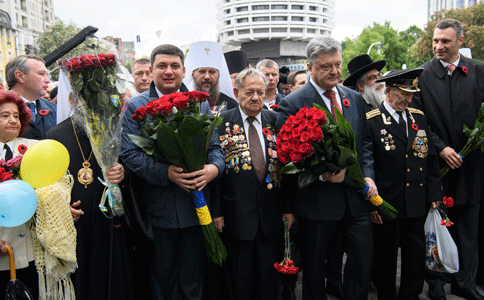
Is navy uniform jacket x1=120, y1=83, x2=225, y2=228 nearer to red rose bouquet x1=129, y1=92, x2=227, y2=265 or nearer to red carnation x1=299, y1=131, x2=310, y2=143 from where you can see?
red rose bouquet x1=129, y1=92, x2=227, y2=265

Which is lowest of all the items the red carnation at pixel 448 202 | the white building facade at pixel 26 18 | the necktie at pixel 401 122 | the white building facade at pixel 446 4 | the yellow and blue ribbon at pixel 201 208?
the red carnation at pixel 448 202

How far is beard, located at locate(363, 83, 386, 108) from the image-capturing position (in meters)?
4.77

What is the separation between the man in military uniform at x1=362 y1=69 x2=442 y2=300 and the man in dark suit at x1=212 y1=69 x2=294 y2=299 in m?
1.00

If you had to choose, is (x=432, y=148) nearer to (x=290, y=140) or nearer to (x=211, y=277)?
(x=290, y=140)

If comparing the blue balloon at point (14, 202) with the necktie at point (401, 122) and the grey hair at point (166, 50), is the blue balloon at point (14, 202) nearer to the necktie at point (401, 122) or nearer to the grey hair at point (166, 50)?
the grey hair at point (166, 50)

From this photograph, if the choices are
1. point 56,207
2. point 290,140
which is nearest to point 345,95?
point 290,140

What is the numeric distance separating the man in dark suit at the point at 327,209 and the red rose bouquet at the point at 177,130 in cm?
94

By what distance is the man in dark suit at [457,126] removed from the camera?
4129 millimetres

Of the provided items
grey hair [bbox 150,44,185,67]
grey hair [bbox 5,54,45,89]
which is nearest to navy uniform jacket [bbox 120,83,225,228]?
grey hair [bbox 150,44,185,67]

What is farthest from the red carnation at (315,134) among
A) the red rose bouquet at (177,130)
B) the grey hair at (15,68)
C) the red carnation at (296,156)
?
the grey hair at (15,68)

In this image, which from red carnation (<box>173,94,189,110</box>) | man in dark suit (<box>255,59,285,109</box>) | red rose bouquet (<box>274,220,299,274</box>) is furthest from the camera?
man in dark suit (<box>255,59,285,109</box>)

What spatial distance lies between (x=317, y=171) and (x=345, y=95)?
993 millimetres

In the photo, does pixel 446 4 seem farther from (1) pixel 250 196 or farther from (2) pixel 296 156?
(2) pixel 296 156

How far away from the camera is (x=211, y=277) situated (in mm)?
3727
